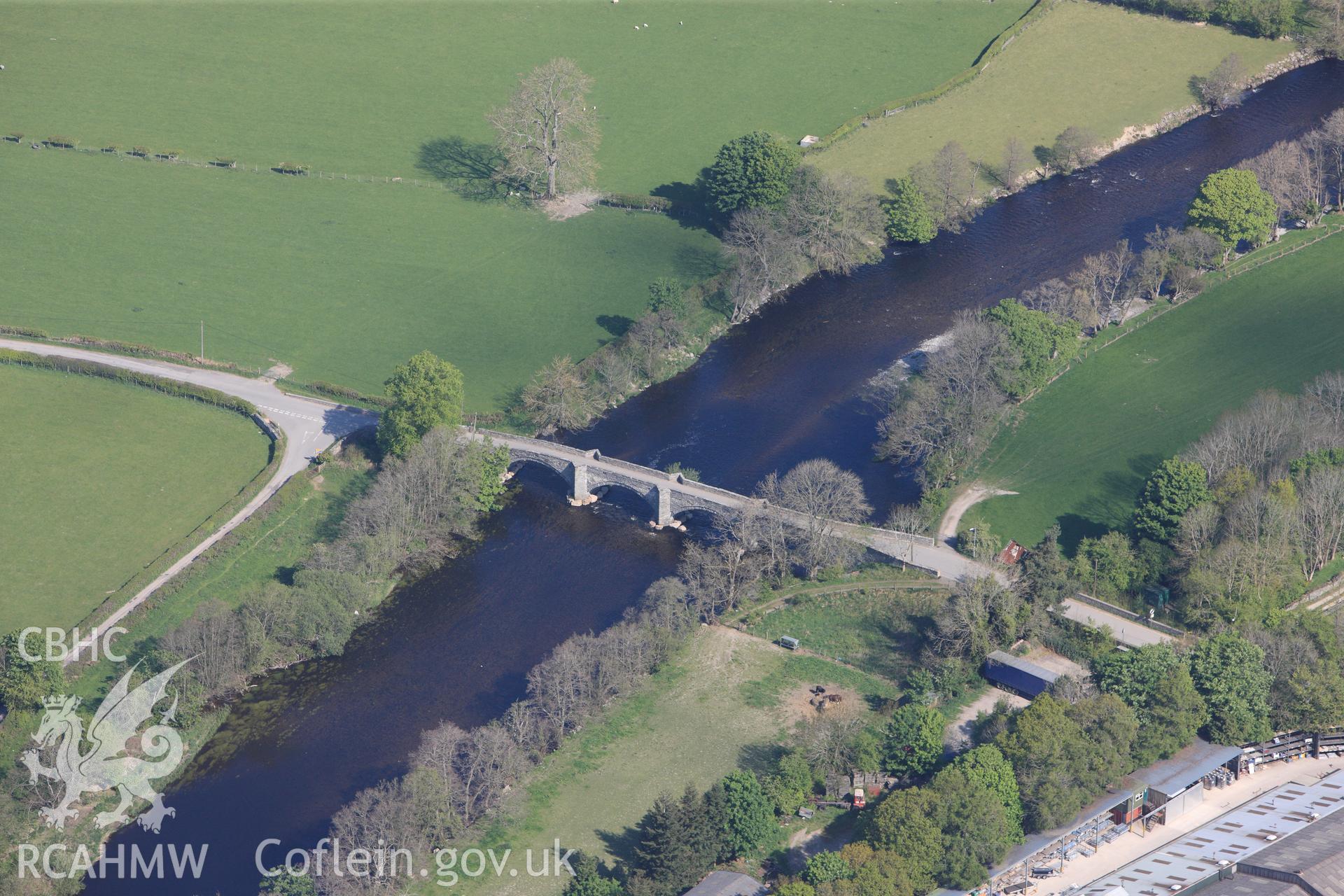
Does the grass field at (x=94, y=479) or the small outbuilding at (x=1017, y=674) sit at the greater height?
the grass field at (x=94, y=479)

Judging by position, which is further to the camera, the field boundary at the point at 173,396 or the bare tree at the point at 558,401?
the bare tree at the point at 558,401

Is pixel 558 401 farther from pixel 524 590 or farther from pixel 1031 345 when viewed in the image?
pixel 1031 345

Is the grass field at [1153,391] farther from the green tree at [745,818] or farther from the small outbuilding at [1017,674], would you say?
the green tree at [745,818]

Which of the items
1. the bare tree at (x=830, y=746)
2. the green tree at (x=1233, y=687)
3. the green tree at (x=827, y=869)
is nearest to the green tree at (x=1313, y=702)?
the green tree at (x=1233, y=687)

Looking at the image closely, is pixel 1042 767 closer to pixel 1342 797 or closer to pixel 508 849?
pixel 1342 797

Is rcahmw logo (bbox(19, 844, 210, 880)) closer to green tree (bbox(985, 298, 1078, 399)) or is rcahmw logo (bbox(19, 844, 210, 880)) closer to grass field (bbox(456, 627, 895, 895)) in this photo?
grass field (bbox(456, 627, 895, 895))

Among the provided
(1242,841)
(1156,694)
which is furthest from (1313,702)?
(1242,841)
